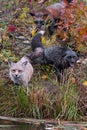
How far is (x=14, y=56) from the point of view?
12.3 metres

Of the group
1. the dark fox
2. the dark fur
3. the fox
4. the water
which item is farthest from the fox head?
the dark fox

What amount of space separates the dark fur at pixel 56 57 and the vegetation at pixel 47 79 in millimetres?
174

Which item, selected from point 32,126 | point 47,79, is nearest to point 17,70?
point 47,79

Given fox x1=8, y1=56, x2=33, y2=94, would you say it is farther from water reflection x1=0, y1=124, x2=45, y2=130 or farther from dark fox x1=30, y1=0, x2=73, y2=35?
dark fox x1=30, y1=0, x2=73, y2=35

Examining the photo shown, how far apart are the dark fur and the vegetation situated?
17 centimetres

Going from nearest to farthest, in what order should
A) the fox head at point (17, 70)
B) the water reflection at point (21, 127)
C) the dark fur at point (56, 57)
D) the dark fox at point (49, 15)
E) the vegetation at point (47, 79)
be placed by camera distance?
the water reflection at point (21, 127), the vegetation at point (47, 79), the fox head at point (17, 70), the dark fur at point (56, 57), the dark fox at point (49, 15)

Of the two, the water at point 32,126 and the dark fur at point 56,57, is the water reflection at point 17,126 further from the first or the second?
the dark fur at point 56,57

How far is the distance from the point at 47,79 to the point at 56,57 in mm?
527

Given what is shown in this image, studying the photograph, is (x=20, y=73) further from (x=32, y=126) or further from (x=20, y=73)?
(x=32, y=126)

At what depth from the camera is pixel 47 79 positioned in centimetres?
1153

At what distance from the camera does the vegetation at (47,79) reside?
10547mm

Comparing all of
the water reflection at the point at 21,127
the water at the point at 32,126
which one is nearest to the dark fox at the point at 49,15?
the water at the point at 32,126

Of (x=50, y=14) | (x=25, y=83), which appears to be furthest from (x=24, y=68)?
(x=50, y=14)

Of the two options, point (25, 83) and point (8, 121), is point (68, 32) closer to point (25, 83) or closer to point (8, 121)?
point (25, 83)
